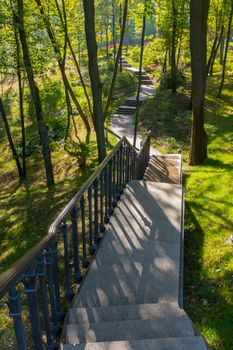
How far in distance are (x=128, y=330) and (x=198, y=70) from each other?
8213 mm

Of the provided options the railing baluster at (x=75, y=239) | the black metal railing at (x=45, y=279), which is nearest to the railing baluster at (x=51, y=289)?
the black metal railing at (x=45, y=279)

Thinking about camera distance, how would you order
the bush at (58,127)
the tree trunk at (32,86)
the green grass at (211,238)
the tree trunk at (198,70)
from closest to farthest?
the green grass at (211,238)
the tree trunk at (198,70)
the tree trunk at (32,86)
the bush at (58,127)

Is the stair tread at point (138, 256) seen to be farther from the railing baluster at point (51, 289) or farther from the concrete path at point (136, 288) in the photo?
the railing baluster at point (51, 289)

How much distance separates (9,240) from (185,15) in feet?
51.7

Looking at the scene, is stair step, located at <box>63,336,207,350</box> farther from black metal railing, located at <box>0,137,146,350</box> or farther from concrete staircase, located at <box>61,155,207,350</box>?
Result: black metal railing, located at <box>0,137,146,350</box>

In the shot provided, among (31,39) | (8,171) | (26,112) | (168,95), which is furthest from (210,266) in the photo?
(26,112)

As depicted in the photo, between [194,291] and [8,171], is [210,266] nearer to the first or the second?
[194,291]

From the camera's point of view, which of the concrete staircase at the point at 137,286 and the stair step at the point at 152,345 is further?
the concrete staircase at the point at 137,286

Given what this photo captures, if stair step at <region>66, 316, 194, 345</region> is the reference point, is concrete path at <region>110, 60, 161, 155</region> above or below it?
below

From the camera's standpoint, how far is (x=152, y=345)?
2473 millimetres

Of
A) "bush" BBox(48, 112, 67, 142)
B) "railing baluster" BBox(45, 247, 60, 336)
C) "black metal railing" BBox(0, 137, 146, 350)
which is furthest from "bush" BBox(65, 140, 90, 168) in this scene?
"railing baluster" BBox(45, 247, 60, 336)

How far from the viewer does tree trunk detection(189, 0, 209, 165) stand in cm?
849

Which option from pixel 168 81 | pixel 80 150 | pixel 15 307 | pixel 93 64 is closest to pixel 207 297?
pixel 15 307

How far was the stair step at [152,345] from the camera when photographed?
2.44m
